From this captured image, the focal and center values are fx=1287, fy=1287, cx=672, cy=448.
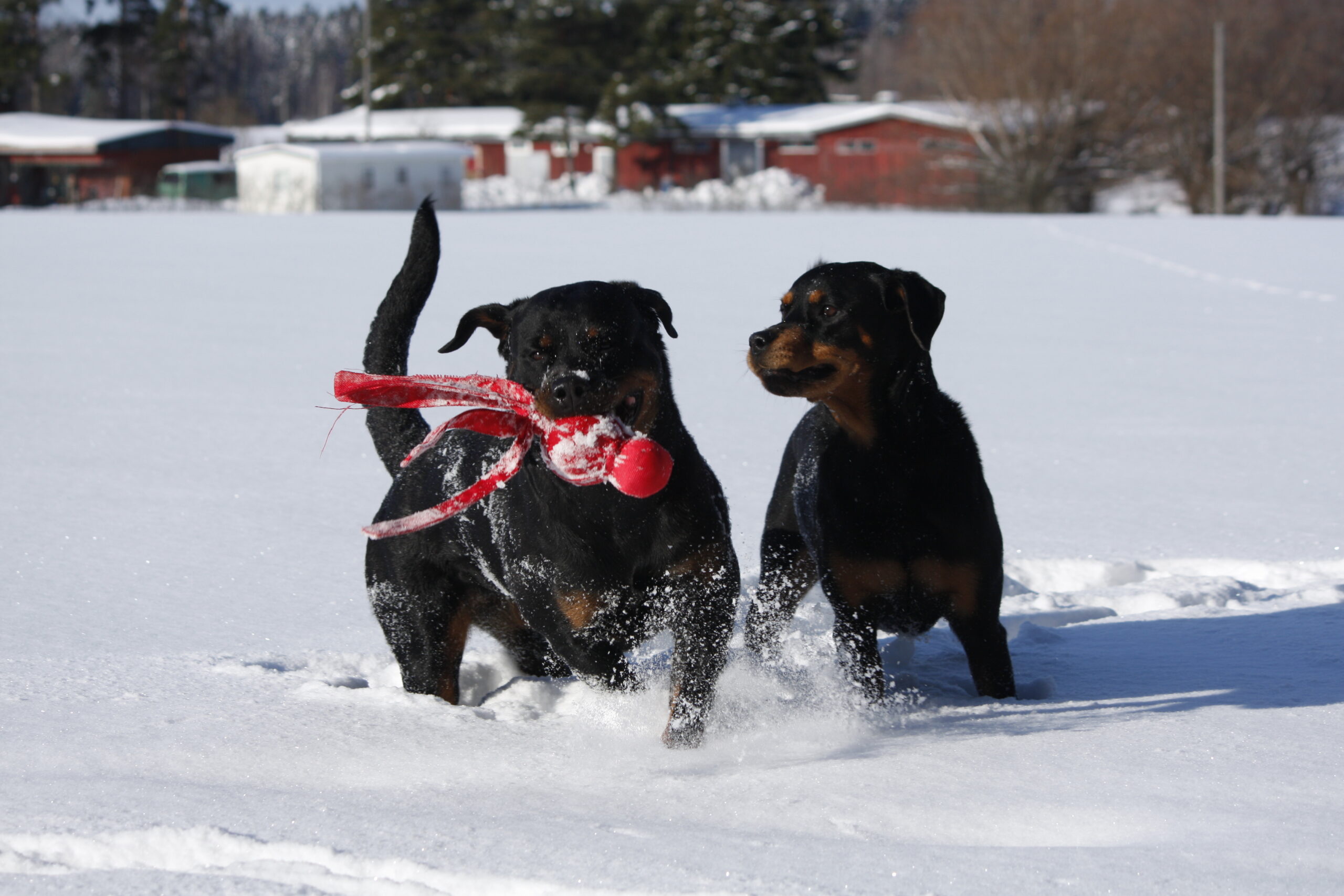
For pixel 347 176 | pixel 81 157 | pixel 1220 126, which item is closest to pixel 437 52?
pixel 81 157

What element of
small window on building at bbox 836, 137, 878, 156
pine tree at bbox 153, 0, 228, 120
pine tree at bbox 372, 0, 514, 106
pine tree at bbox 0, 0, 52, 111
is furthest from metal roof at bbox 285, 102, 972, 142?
pine tree at bbox 153, 0, 228, 120

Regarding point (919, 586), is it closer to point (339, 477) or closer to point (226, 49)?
point (339, 477)

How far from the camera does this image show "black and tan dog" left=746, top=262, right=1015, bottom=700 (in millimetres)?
3199

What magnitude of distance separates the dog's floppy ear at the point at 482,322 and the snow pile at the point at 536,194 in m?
35.1

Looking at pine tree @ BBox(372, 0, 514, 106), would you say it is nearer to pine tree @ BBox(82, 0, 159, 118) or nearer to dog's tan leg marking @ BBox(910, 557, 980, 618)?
pine tree @ BBox(82, 0, 159, 118)

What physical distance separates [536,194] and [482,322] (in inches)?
1525

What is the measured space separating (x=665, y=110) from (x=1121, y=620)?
136 feet

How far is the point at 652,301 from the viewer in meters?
3.18

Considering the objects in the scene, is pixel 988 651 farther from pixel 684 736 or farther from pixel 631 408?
pixel 631 408

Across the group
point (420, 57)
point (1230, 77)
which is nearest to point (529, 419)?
point (1230, 77)

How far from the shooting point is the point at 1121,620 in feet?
12.9

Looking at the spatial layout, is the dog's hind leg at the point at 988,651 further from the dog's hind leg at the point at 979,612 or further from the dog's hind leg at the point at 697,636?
the dog's hind leg at the point at 697,636

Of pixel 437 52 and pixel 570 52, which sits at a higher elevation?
pixel 437 52

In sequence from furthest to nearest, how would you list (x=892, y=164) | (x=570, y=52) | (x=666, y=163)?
(x=570, y=52)
(x=666, y=163)
(x=892, y=164)
